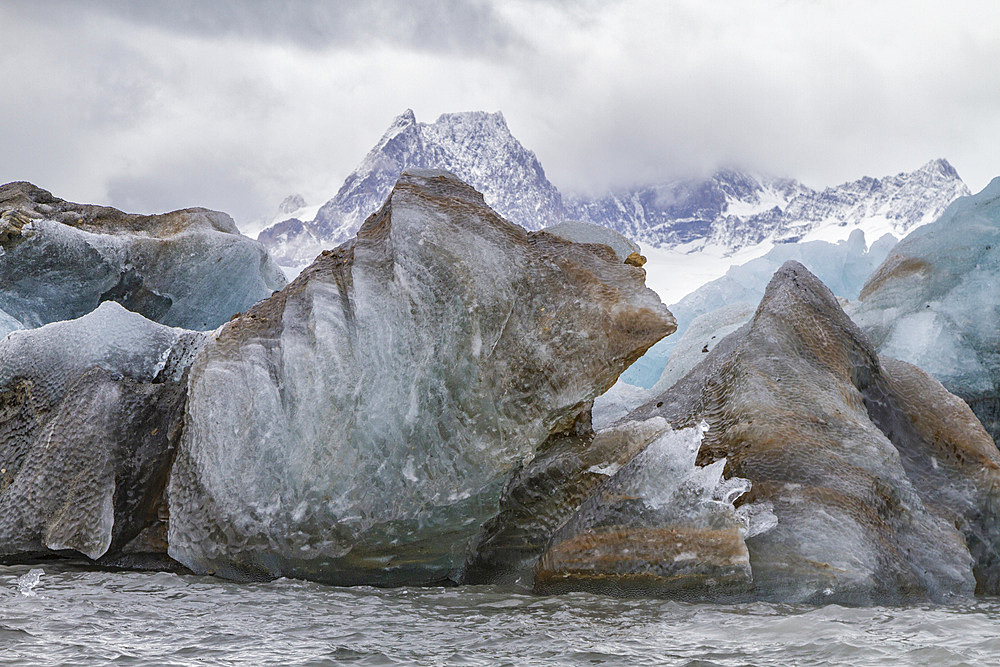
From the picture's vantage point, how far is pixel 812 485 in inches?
158

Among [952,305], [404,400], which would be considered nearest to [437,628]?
[404,400]

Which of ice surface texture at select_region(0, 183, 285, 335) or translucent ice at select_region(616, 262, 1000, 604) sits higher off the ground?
ice surface texture at select_region(0, 183, 285, 335)

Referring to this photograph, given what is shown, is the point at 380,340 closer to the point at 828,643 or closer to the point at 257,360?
the point at 257,360

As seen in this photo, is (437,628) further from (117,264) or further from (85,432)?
(117,264)

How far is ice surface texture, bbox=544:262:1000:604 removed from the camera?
3.69 meters

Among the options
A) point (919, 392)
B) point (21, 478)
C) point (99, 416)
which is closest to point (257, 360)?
point (99, 416)

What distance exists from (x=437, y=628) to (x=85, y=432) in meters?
2.59

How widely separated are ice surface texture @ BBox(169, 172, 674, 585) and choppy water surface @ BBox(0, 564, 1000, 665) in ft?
0.82

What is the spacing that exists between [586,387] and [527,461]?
0.48 metres

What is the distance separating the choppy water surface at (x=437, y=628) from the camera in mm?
2518

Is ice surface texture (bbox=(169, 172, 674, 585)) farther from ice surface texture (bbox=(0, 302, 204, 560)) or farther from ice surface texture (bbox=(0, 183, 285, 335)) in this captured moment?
ice surface texture (bbox=(0, 183, 285, 335))

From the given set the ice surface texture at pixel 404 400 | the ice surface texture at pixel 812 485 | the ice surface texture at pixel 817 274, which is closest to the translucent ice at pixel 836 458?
the ice surface texture at pixel 812 485

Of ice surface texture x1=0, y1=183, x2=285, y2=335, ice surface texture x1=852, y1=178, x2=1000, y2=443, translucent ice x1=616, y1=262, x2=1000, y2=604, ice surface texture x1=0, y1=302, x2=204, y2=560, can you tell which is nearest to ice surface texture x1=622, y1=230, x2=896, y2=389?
ice surface texture x1=852, y1=178, x2=1000, y2=443

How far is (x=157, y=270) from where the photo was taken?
7.09 m
